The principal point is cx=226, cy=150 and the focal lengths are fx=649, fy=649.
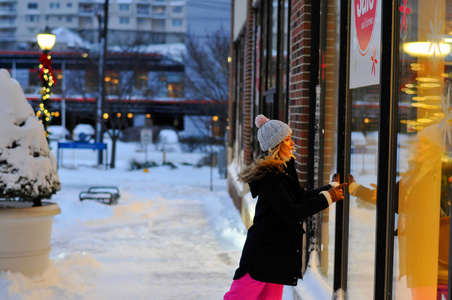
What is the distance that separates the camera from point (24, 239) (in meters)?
6.90

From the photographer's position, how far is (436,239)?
3.50m

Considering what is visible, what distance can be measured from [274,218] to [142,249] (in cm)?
604

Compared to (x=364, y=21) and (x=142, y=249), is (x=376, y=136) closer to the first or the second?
(x=364, y=21)

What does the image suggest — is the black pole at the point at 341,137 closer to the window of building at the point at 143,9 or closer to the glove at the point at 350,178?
the glove at the point at 350,178

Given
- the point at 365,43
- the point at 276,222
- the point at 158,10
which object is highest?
the point at 158,10

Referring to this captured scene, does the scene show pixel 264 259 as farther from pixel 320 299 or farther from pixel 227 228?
pixel 227 228

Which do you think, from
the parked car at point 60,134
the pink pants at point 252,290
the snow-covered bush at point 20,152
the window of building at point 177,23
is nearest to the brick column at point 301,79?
the pink pants at point 252,290

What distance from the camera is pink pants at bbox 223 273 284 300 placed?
4395mm

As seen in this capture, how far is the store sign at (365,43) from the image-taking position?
4457 millimetres

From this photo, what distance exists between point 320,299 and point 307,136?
1.78 m

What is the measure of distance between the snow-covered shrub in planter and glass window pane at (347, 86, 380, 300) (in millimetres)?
3573

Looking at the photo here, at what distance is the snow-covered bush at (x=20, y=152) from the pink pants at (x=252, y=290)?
3318 mm

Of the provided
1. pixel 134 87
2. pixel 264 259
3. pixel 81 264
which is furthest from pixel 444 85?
pixel 134 87

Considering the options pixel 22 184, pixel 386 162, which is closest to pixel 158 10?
pixel 22 184
